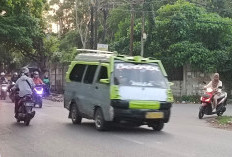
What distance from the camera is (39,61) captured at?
142 ft

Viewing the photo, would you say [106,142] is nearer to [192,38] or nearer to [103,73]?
[103,73]

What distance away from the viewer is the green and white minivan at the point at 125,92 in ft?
36.7

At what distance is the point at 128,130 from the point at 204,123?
15.2ft

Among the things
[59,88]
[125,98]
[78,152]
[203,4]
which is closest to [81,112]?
[125,98]

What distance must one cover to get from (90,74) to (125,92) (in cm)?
189

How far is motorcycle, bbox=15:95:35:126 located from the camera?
13008mm

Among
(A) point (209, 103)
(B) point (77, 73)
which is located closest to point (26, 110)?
(B) point (77, 73)

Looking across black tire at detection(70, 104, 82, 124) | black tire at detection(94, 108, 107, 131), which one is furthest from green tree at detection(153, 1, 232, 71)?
black tire at detection(94, 108, 107, 131)

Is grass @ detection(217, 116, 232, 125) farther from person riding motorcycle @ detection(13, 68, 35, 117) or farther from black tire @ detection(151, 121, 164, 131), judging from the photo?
person riding motorcycle @ detection(13, 68, 35, 117)

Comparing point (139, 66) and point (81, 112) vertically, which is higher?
point (139, 66)

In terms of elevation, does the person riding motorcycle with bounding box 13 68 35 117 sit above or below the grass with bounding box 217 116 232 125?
above

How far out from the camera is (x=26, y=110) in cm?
1302

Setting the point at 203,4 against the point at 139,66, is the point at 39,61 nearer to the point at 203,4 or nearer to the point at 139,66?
the point at 203,4

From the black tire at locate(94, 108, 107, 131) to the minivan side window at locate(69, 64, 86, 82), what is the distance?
1.78 meters
